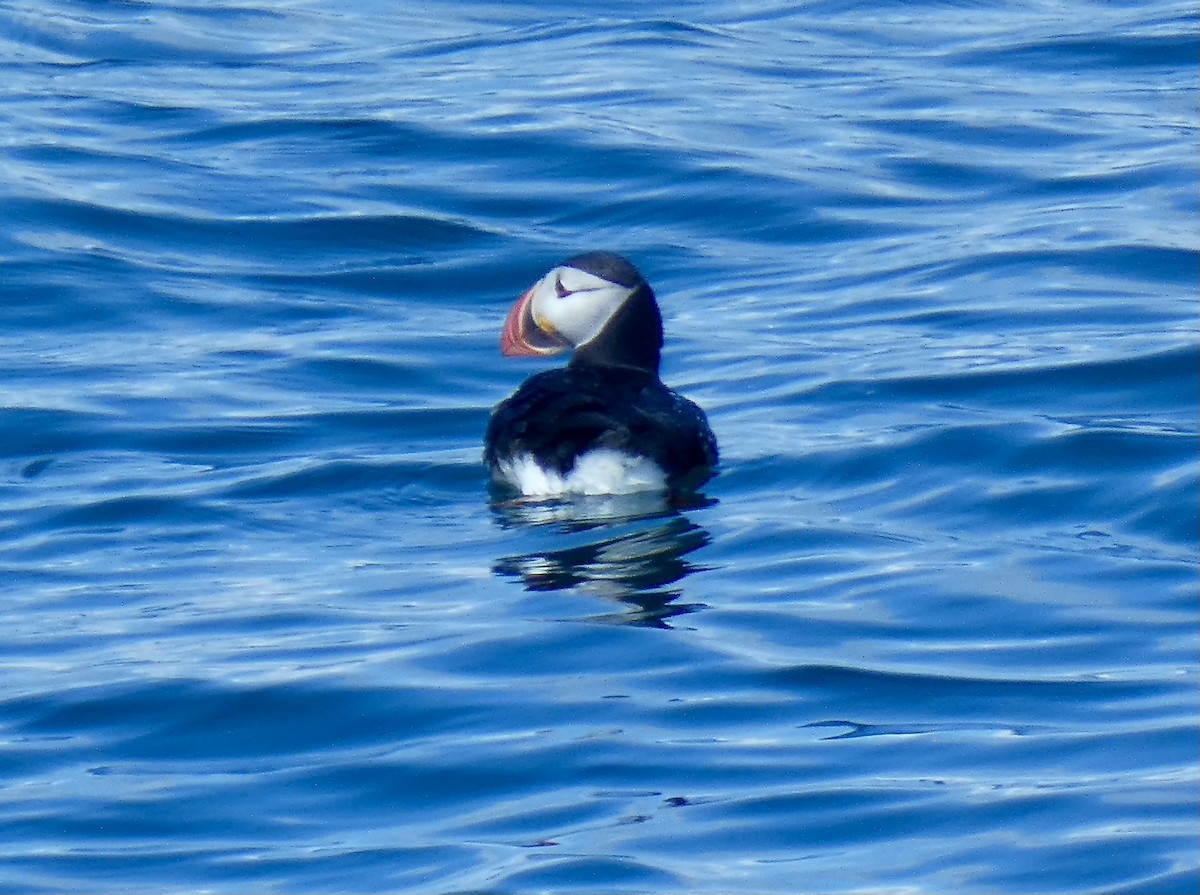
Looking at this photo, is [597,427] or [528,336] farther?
[528,336]

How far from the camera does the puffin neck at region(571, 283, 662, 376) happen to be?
841 cm

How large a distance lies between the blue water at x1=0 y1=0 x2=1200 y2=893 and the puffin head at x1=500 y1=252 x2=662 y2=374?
1.46 feet

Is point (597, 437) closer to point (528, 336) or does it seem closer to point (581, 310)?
point (581, 310)

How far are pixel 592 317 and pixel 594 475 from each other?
1.21m

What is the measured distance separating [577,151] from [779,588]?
7.33m

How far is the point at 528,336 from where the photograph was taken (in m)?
8.72

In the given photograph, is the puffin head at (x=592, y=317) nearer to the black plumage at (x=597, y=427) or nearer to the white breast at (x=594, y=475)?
the black plumage at (x=597, y=427)

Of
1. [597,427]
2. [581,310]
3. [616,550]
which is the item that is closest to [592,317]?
[581,310]

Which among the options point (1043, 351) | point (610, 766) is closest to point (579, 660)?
point (610, 766)

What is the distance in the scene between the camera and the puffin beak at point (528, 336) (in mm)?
8633

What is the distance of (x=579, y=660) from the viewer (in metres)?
5.75

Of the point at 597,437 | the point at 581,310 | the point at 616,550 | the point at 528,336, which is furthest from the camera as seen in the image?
the point at 528,336

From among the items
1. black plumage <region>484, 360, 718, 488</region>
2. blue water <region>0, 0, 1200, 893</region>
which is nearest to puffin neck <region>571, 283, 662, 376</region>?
blue water <region>0, 0, 1200, 893</region>

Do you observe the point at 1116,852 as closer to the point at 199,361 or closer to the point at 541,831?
the point at 541,831
